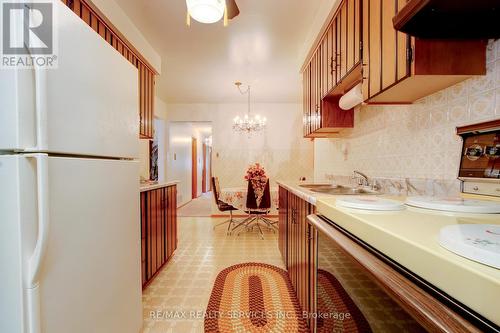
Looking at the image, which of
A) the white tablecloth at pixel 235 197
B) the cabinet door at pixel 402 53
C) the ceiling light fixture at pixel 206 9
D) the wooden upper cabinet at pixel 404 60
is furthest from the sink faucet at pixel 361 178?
the white tablecloth at pixel 235 197

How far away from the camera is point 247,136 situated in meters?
5.06

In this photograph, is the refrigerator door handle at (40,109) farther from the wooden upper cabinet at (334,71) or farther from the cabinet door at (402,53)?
the wooden upper cabinet at (334,71)

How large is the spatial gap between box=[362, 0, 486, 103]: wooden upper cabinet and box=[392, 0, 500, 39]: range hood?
0.14 ft

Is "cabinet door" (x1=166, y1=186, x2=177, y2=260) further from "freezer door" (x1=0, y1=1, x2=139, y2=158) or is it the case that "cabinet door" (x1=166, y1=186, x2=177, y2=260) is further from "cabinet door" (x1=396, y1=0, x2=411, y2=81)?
"cabinet door" (x1=396, y1=0, x2=411, y2=81)

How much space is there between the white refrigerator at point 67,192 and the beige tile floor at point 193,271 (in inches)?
18.4

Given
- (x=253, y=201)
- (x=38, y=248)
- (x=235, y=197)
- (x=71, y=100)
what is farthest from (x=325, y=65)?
(x=235, y=197)

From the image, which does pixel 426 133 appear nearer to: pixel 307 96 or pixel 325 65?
pixel 325 65

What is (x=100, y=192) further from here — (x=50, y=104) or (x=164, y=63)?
(x=164, y=63)

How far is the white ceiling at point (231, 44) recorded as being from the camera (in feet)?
6.77

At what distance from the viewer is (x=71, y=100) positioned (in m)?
0.81

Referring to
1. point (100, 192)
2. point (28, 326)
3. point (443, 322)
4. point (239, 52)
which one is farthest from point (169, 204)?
point (443, 322)

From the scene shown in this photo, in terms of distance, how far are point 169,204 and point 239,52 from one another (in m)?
2.09

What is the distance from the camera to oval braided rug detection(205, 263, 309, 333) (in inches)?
59.3

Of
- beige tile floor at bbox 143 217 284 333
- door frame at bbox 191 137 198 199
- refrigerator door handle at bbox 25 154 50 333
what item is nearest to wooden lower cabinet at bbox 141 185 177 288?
beige tile floor at bbox 143 217 284 333
